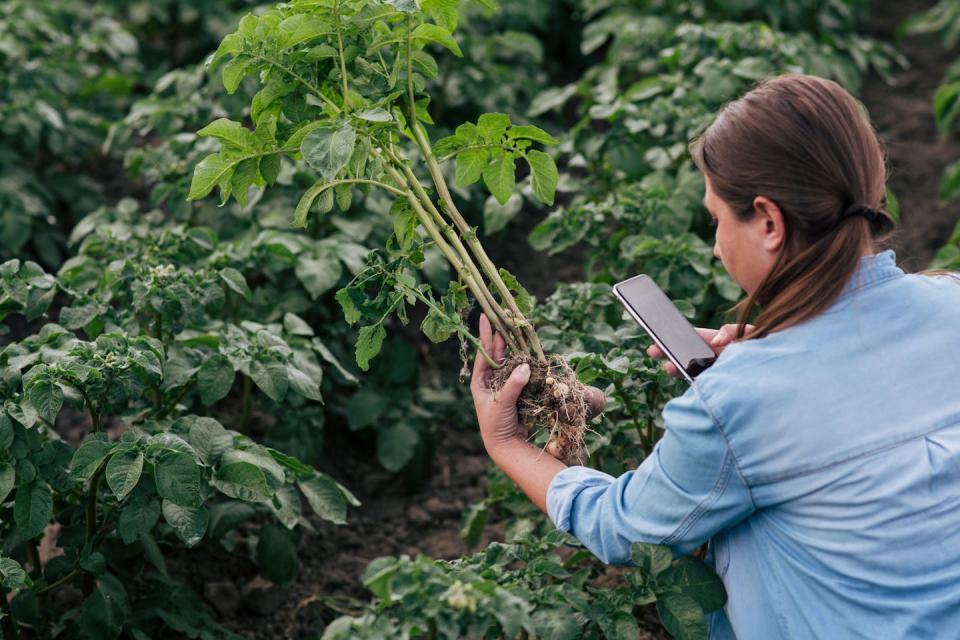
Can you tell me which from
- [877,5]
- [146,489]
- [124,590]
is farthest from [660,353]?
[877,5]

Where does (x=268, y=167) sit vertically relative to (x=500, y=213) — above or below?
above

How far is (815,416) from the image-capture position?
1.72 meters

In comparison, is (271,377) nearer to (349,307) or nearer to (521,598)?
(349,307)

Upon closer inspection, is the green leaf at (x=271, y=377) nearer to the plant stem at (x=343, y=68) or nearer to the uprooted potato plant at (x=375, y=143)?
the uprooted potato plant at (x=375, y=143)

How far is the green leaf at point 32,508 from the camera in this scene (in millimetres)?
2227

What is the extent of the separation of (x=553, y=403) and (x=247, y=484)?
0.62m

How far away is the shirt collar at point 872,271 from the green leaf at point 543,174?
694 mm

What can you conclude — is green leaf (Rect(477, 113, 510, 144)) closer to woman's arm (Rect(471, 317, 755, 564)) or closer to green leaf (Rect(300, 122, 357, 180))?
green leaf (Rect(300, 122, 357, 180))

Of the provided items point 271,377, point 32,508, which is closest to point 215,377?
point 271,377

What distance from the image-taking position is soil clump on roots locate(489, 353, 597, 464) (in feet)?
7.06

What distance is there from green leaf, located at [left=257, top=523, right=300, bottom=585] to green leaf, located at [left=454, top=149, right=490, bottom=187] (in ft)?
3.40

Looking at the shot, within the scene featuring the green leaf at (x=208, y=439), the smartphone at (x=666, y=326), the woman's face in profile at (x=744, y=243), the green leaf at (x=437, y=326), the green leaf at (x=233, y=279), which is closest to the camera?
the woman's face in profile at (x=744, y=243)

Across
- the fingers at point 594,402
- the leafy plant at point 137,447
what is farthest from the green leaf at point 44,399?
the fingers at point 594,402

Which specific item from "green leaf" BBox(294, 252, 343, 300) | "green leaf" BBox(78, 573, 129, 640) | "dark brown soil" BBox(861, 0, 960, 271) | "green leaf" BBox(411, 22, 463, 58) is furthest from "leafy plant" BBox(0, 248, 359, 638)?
"dark brown soil" BBox(861, 0, 960, 271)
